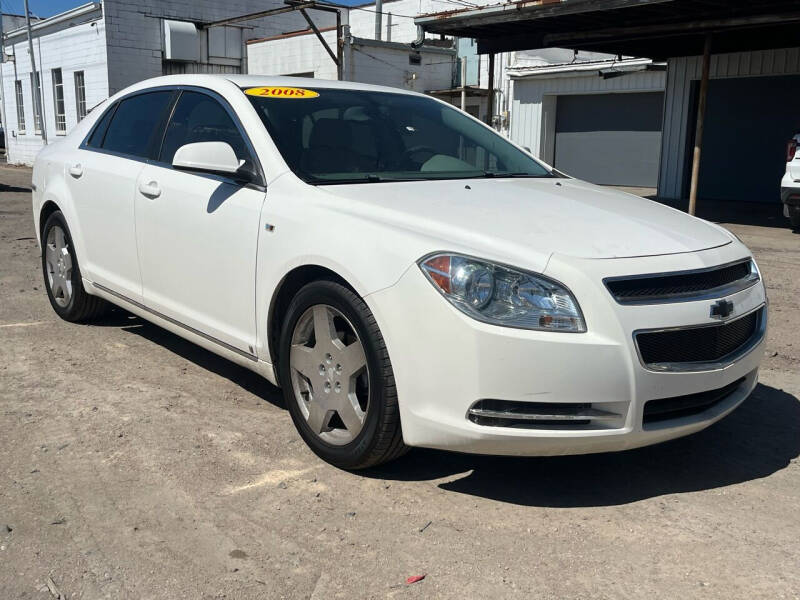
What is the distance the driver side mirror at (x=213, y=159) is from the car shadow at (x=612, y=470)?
5.05 feet

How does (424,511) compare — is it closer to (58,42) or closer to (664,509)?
(664,509)

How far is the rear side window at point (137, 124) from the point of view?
4.81m

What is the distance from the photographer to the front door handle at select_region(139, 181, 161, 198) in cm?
444

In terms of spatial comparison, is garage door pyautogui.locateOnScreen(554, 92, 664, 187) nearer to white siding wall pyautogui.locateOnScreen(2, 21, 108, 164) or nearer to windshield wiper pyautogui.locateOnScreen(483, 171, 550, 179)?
white siding wall pyautogui.locateOnScreen(2, 21, 108, 164)

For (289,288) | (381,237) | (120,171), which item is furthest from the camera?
(120,171)

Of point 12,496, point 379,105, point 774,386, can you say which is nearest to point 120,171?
point 379,105

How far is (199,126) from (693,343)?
2816 mm

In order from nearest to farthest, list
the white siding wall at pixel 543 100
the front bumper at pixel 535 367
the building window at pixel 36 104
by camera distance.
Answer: the front bumper at pixel 535 367 → the white siding wall at pixel 543 100 → the building window at pixel 36 104

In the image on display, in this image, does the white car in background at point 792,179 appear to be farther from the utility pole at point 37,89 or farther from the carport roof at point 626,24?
the utility pole at point 37,89

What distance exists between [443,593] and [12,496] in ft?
5.79

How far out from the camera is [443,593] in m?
2.58

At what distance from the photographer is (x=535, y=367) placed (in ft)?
9.38

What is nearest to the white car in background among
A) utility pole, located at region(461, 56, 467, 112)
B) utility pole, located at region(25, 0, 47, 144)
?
utility pole, located at region(461, 56, 467, 112)

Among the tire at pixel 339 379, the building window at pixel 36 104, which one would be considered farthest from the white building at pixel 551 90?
the tire at pixel 339 379
